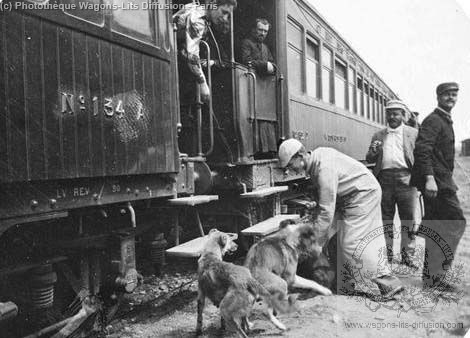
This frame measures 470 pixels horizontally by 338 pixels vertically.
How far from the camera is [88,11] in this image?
3.40 m

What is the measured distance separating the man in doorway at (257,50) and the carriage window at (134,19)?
2129 millimetres

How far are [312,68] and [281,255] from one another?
476 cm

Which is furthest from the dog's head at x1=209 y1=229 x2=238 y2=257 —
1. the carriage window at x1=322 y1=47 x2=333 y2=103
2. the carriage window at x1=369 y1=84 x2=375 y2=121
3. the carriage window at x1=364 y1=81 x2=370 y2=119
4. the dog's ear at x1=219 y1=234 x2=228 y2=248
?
the carriage window at x1=369 y1=84 x2=375 y2=121

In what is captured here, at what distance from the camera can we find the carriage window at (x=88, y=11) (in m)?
3.25

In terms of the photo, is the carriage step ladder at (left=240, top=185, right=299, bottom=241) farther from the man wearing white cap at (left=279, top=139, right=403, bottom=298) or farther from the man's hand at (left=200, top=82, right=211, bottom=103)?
the man's hand at (left=200, top=82, right=211, bottom=103)

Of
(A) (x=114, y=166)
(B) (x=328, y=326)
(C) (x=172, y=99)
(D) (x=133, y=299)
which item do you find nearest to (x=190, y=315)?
(D) (x=133, y=299)

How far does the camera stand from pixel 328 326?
3.97 m

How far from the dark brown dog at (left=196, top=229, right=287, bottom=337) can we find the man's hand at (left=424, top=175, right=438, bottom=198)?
6.65 feet

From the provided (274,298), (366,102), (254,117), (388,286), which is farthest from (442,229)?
(366,102)

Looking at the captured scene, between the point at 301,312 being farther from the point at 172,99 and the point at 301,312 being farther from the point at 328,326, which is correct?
the point at 172,99

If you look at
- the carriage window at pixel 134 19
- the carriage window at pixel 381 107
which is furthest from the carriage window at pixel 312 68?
the carriage window at pixel 381 107

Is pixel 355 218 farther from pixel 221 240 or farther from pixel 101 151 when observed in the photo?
pixel 101 151

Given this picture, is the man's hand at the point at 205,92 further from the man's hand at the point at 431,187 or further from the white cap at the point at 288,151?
the man's hand at the point at 431,187

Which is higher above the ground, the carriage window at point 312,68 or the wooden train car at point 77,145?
the carriage window at point 312,68
